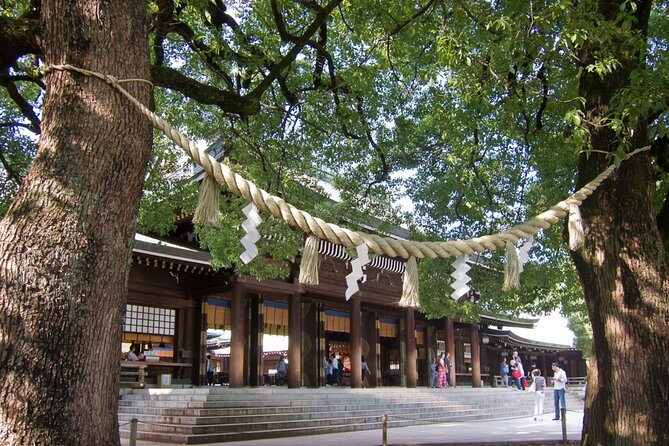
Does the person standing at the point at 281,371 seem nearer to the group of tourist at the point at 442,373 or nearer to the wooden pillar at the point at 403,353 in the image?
the wooden pillar at the point at 403,353

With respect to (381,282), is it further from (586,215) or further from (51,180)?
(51,180)

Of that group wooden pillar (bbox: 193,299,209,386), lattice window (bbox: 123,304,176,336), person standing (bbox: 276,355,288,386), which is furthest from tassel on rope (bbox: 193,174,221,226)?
person standing (bbox: 276,355,288,386)

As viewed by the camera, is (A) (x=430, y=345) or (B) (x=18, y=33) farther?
(A) (x=430, y=345)

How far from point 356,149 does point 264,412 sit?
5751 mm

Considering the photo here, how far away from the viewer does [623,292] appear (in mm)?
5266

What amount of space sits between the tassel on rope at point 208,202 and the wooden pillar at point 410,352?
57.4ft

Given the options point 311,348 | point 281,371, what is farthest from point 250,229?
point 281,371

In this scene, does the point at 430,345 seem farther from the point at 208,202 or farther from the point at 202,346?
the point at 208,202

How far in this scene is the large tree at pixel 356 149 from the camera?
2.88 meters

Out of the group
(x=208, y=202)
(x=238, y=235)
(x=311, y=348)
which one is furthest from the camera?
(x=311, y=348)

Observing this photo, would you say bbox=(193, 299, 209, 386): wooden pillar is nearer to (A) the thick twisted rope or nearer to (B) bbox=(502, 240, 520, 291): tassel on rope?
(B) bbox=(502, 240, 520, 291): tassel on rope

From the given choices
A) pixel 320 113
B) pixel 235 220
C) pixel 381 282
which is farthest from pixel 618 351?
pixel 381 282

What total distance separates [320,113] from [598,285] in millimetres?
4961

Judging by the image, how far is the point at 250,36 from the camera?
8.61 meters
